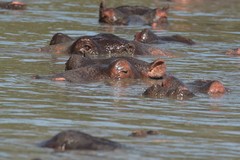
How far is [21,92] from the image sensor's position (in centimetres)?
1048

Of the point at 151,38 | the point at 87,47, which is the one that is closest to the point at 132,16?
the point at 151,38

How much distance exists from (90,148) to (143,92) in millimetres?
3851

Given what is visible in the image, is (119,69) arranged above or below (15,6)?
above

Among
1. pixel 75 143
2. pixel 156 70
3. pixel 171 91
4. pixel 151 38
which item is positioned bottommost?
pixel 151 38

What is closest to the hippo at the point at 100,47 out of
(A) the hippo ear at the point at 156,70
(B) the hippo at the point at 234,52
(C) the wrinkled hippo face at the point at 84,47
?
(C) the wrinkled hippo face at the point at 84,47

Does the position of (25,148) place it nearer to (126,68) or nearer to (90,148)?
(90,148)

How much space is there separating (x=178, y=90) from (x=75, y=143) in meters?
3.57

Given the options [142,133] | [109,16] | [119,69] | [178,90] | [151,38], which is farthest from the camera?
[109,16]

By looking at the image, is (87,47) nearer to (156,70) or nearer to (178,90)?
(156,70)

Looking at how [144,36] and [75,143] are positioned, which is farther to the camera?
[144,36]

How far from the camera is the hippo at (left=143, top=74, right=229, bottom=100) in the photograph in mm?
10617

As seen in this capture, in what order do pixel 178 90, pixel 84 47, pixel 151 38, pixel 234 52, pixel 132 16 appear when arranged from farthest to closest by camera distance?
1. pixel 132 16
2. pixel 151 38
3. pixel 234 52
4. pixel 84 47
5. pixel 178 90

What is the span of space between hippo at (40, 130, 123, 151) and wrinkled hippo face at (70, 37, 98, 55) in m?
7.48

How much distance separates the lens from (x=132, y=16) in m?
22.2
